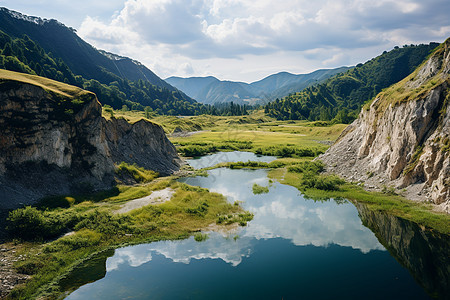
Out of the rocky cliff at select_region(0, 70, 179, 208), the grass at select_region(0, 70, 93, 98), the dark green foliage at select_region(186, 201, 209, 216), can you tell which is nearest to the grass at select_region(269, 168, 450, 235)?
the dark green foliage at select_region(186, 201, 209, 216)

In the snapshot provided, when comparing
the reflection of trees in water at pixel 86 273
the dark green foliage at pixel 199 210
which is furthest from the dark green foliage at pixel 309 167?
the reflection of trees in water at pixel 86 273

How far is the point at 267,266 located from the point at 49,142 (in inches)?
1326

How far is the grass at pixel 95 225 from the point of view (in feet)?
75.5

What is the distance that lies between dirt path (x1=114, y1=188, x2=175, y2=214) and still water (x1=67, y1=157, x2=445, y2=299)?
926 centimetres

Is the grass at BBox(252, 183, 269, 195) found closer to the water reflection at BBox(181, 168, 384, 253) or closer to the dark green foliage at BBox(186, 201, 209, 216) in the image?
the water reflection at BBox(181, 168, 384, 253)

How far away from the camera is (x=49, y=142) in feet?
129

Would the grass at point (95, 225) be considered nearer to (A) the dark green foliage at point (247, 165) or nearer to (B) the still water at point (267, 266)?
(B) the still water at point (267, 266)

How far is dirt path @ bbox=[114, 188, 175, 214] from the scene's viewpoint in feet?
122

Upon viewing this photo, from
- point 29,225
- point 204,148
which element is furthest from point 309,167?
point 29,225

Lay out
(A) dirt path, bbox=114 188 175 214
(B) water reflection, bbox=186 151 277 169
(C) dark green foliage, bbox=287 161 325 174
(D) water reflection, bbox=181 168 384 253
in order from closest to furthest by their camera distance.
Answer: (D) water reflection, bbox=181 168 384 253, (A) dirt path, bbox=114 188 175 214, (C) dark green foliage, bbox=287 161 325 174, (B) water reflection, bbox=186 151 277 169

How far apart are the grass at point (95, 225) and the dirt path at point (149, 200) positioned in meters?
1.20

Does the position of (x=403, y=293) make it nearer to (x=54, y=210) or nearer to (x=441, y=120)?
(x=441, y=120)

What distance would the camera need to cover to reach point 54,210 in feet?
108

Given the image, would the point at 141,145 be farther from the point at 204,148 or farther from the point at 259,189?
the point at 204,148
